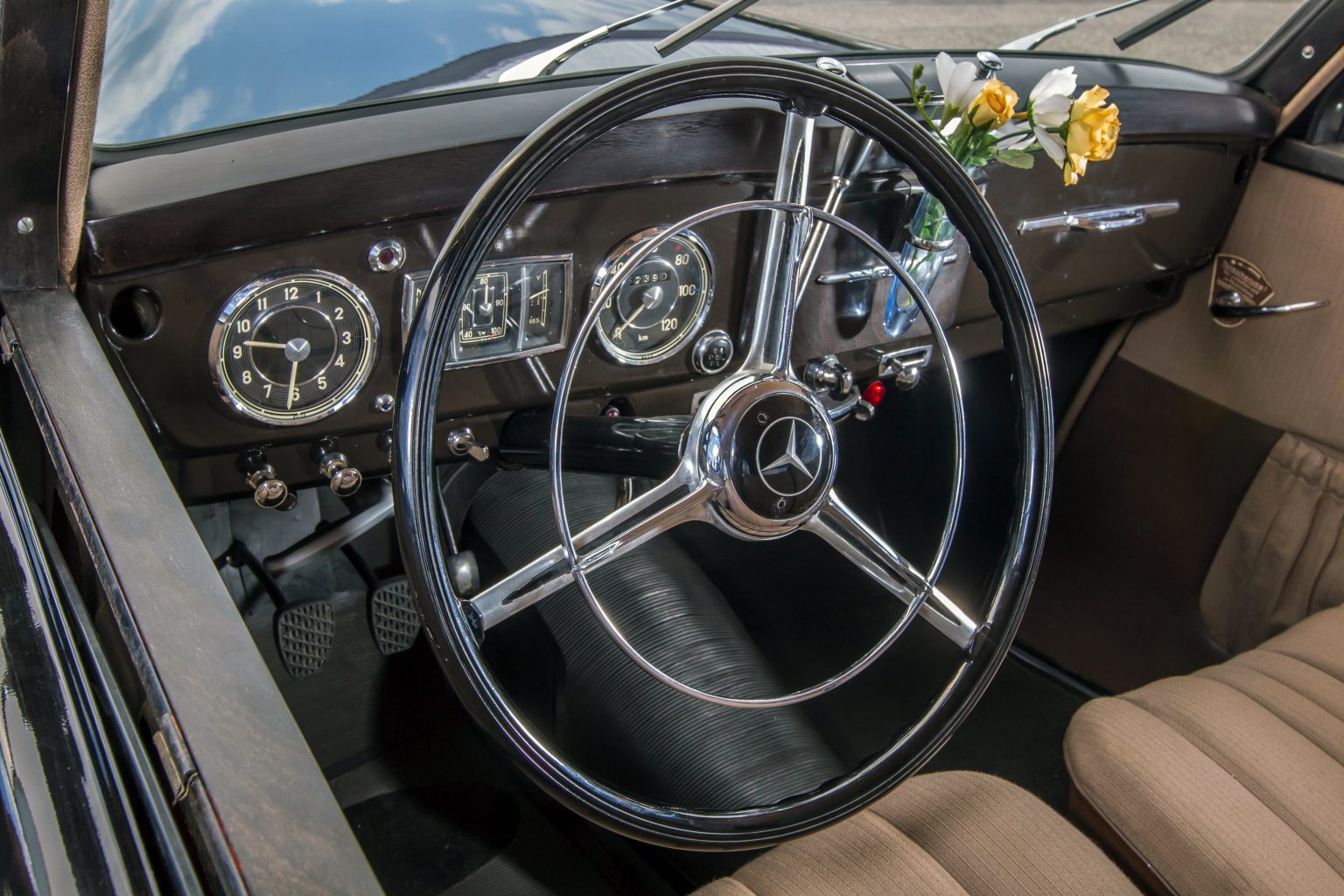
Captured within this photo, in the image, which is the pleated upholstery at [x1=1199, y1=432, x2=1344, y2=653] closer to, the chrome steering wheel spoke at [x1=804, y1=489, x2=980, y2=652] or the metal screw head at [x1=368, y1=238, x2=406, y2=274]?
the chrome steering wheel spoke at [x1=804, y1=489, x2=980, y2=652]

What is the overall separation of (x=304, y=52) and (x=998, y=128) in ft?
2.55

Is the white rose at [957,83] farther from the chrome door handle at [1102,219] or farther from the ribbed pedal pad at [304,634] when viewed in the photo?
the ribbed pedal pad at [304,634]

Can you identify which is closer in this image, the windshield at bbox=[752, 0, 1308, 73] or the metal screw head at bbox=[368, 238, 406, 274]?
the metal screw head at bbox=[368, 238, 406, 274]

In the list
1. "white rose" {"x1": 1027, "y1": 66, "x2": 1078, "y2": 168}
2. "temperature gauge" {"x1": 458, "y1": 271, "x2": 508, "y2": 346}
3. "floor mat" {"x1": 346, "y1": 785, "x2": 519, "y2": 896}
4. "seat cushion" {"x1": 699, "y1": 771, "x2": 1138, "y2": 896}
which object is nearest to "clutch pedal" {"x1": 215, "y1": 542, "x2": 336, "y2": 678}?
"floor mat" {"x1": 346, "y1": 785, "x2": 519, "y2": 896}

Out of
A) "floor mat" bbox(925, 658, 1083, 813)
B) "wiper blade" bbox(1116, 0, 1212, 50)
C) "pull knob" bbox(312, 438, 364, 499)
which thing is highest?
"wiper blade" bbox(1116, 0, 1212, 50)

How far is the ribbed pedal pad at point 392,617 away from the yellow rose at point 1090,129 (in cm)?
100

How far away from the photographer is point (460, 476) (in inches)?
67.7

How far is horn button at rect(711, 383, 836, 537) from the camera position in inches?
40.5

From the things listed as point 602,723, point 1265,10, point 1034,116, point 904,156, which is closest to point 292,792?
point 904,156

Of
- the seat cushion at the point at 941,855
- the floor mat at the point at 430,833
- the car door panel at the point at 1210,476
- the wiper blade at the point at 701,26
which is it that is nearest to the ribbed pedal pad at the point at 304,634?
the floor mat at the point at 430,833

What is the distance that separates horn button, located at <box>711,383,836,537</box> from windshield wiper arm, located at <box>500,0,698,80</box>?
51 cm

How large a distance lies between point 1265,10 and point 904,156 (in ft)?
4.62

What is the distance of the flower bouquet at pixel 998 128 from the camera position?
1.25 meters

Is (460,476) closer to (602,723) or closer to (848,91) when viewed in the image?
(602,723)
